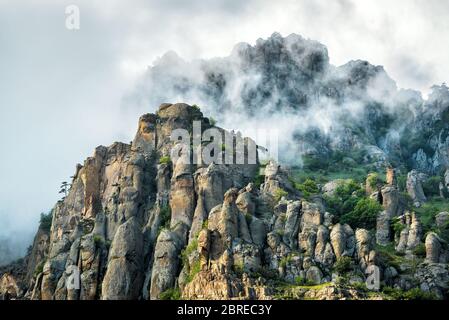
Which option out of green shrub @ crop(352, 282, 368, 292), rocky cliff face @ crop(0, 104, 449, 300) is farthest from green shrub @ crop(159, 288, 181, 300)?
green shrub @ crop(352, 282, 368, 292)

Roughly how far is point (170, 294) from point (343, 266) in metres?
21.7

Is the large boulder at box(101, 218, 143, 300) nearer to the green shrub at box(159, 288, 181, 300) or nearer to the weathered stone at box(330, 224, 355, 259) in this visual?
the green shrub at box(159, 288, 181, 300)

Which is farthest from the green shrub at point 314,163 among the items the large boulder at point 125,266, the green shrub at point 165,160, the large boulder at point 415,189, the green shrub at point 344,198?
the large boulder at point 125,266

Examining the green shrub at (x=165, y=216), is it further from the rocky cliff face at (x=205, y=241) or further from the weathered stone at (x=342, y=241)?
the weathered stone at (x=342, y=241)

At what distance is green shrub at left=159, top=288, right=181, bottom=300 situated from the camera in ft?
335

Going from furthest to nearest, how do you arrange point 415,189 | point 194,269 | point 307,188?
1. point 415,189
2. point 307,188
3. point 194,269

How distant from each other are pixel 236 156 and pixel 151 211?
774 inches

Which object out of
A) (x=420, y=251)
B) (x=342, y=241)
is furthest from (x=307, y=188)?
(x=342, y=241)

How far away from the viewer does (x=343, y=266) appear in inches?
3996

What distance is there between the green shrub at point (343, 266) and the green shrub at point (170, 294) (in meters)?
19.7

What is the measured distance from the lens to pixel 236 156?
5310 inches

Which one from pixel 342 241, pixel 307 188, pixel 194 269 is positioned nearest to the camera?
pixel 194 269

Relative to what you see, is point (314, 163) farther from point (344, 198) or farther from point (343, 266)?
point (343, 266)
